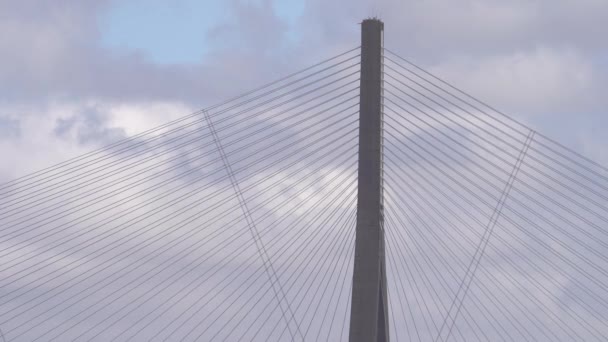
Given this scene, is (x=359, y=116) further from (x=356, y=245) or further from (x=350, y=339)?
(x=350, y=339)

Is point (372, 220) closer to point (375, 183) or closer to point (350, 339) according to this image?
point (375, 183)

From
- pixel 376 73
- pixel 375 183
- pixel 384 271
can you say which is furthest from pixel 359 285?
pixel 376 73

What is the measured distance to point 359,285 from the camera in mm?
34281

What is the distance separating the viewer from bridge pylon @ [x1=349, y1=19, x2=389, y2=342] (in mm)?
34250

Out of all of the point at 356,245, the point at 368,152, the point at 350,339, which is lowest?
the point at 350,339

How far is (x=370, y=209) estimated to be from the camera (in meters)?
34.5

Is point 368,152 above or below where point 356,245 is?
above

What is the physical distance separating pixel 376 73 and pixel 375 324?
24.8 feet

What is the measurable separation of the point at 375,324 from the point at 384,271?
1596mm

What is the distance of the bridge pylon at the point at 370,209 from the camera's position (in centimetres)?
3425

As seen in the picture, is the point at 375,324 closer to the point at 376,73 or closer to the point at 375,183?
the point at 375,183

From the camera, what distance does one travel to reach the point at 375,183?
34.6 m

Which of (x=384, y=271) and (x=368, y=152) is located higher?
(x=368, y=152)

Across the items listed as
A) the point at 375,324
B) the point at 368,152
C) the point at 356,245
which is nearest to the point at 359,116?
the point at 368,152
